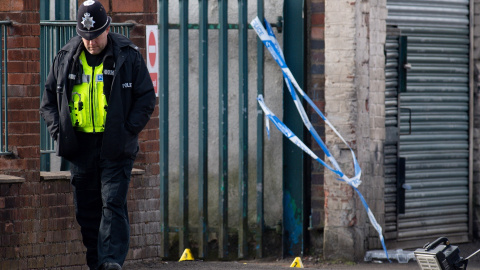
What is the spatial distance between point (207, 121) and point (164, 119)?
0.40 metres

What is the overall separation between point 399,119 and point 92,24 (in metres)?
4.28

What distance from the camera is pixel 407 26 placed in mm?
9461

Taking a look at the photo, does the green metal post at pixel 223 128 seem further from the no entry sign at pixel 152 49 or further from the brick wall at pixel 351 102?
the no entry sign at pixel 152 49

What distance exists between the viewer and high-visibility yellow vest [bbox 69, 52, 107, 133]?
606 cm

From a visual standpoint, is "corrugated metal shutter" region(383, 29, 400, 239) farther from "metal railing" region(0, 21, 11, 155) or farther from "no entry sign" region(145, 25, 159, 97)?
"metal railing" region(0, 21, 11, 155)

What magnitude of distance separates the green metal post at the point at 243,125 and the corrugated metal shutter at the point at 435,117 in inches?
64.5

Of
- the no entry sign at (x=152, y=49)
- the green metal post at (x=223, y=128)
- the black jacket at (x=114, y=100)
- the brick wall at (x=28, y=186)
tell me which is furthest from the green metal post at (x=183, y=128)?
the black jacket at (x=114, y=100)

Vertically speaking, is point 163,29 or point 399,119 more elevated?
point 163,29

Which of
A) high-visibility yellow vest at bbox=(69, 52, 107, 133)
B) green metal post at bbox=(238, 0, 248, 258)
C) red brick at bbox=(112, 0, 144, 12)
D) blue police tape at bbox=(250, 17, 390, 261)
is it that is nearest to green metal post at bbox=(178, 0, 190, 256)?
green metal post at bbox=(238, 0, 248, 258)

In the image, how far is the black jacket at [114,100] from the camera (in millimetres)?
6027

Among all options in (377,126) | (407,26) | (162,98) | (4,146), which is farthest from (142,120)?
(407,26)

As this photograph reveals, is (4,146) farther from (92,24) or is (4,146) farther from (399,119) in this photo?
(399,119)

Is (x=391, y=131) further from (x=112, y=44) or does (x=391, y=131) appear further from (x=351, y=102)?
(x=112, y=44)

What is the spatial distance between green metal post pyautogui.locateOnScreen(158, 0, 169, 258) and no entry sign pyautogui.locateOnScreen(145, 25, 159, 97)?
0.85 meters
